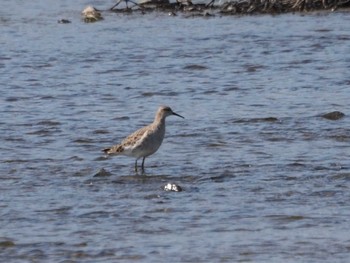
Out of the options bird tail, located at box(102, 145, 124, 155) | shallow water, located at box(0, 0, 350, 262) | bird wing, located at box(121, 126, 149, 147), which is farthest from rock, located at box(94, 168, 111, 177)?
bird wing, located at box(121, 126, 149, 147)

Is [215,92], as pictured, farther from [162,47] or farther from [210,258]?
[210,258]

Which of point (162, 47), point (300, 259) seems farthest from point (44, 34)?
point (300, 259)

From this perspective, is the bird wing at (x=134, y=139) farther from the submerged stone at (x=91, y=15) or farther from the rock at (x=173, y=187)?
the submerged stone at (x=91, y=15)

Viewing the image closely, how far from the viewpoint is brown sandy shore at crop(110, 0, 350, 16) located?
23.2 m

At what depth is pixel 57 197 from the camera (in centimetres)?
1030

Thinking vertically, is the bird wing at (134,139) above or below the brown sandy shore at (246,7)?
above

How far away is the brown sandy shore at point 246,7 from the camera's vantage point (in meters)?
23.2

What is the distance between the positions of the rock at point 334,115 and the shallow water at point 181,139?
11 centimetres

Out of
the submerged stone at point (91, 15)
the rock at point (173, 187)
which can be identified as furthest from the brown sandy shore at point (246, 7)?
the rock at point (173, 187)

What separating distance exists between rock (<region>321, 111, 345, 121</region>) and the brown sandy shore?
9411 mm

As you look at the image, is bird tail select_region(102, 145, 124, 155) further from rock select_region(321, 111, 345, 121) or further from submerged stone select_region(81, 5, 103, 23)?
submerged stone select_region(81, 5, 103, 23)

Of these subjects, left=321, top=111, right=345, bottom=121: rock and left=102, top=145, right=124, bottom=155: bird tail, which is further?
left=321, top=111, right=345, bottom=121: rock

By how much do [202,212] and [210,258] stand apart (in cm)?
134

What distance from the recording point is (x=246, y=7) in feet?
77.2
